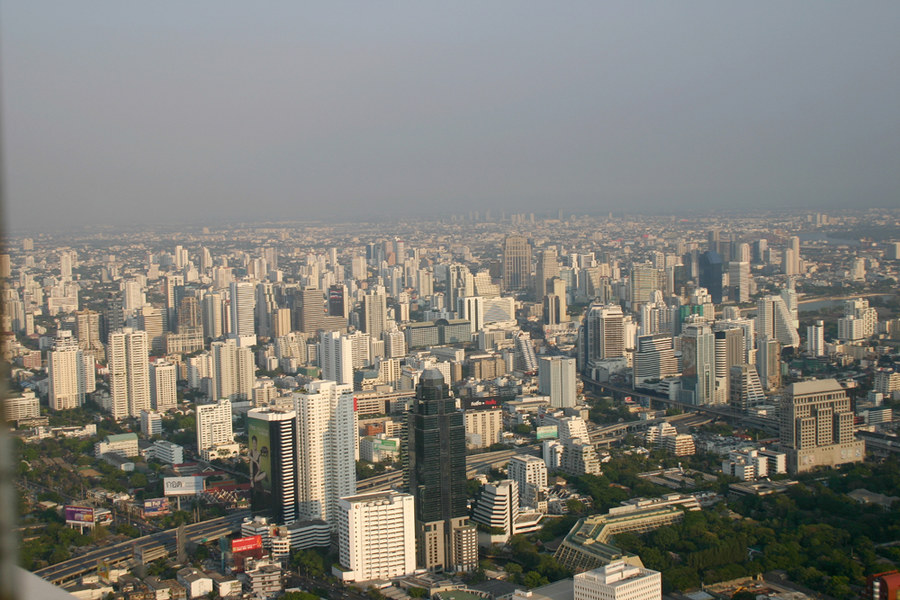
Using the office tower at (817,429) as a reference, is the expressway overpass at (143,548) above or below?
below

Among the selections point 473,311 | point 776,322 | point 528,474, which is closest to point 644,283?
point 473,311

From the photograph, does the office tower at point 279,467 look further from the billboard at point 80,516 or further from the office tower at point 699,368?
the office tower at point 699,368

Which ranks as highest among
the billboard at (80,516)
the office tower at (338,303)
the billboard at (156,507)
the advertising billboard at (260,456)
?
the office tower at (338,303)

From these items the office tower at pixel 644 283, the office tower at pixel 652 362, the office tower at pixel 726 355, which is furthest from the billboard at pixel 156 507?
the office tower at pixel 644 283

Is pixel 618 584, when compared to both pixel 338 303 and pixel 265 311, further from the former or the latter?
pixel 338 303

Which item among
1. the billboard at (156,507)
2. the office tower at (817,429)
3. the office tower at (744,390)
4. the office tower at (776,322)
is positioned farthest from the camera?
the office tower at (776,322)

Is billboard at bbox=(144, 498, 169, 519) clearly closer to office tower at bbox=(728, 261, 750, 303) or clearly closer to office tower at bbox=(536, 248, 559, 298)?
office tower at bbox=(728, 261, 750, 303)
